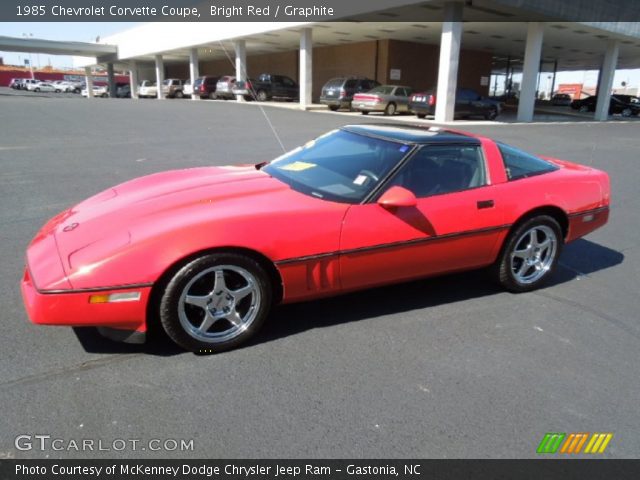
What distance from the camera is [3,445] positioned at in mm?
2156

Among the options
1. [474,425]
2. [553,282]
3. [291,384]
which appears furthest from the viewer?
[553,282]

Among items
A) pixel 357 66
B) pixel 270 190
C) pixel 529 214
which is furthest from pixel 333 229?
pixel 357 66

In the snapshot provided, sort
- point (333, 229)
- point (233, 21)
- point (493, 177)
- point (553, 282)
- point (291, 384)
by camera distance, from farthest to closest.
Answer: point (233, 21), point (553, 282), point (493, 177), point (333, 229), point (291, 384)

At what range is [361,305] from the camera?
369 centimetres

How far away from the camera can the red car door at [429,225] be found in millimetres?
3232

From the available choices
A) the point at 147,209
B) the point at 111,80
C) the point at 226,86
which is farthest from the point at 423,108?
the point at 111,80

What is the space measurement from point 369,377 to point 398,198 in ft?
3.78

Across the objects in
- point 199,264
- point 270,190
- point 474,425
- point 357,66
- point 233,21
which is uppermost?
point 233,21

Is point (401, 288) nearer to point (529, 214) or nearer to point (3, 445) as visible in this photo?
point (529, 214)

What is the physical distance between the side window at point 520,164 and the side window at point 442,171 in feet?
0.95

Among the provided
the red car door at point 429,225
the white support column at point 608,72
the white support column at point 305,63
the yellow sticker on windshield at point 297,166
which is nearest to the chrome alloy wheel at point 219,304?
the red car door at point 429,225

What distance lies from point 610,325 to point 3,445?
3.77 meters

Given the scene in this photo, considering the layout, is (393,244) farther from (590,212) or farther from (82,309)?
(590,212)

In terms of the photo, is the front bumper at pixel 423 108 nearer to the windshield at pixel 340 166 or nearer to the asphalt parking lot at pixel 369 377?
the asphalt parking lot at pixel 369 377
